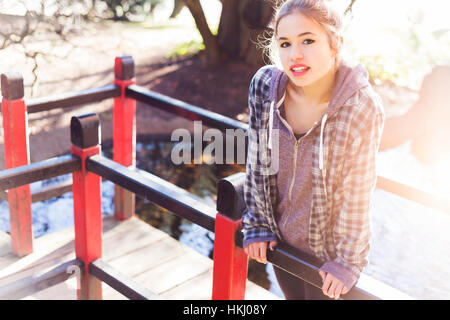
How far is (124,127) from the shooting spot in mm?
3170

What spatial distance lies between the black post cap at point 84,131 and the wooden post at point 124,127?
1032 millimetres

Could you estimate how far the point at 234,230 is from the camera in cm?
151

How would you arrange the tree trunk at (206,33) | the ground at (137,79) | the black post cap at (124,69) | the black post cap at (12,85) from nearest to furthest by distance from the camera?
the black post cap at (12,85) → the black post cap at (124,69) → the ground at (137,79) → the tree trunk at (206,33)

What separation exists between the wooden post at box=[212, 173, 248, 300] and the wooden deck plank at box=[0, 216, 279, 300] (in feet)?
3.81

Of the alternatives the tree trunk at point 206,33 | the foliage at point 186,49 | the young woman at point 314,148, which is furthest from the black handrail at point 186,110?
the foliage at point 186,49

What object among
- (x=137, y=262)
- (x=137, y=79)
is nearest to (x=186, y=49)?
(x=137, y=79)

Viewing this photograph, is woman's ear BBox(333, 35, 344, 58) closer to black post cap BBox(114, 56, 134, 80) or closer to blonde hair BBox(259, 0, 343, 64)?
blonde hair BBox(259, 0, 343, 64)

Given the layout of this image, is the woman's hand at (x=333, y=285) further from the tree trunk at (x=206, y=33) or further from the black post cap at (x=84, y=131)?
the tree trunk at (x=206, y=33)

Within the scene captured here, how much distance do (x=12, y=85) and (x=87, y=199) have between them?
95 cm

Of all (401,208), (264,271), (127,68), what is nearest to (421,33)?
(401,208)

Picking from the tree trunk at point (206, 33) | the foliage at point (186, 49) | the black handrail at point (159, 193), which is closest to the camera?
the black handrail at point (159, 193)

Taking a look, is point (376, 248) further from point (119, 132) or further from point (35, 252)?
point (35, 252)

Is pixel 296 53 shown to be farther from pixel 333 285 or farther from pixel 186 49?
pixel 186 49

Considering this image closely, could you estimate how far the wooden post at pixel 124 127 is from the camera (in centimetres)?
303
